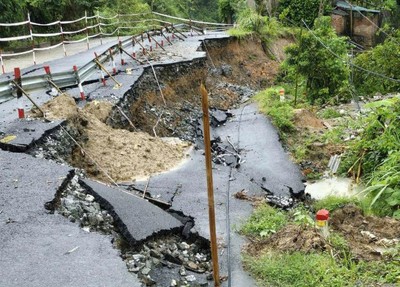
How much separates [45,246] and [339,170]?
718 cm

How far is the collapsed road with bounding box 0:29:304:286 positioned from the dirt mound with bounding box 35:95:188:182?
5 cm

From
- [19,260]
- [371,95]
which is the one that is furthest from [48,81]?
[371,95]

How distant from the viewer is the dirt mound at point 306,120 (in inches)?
494

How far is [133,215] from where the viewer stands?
547 centimetres

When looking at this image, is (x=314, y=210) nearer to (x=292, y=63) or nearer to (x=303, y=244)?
(x=303, y=244)

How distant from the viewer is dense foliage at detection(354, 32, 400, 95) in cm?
1538

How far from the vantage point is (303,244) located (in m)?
5.45

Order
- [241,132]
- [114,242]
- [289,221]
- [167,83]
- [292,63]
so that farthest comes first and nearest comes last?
1. [292,63]
2. [167,83]
3. [241,132]
4. [289,221]
5. [114,242]

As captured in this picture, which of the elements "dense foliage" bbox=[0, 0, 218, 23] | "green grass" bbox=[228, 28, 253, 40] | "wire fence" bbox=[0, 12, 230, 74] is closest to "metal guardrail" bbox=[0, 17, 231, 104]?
"wire fence" bbox=[0, 12, 230, 74]

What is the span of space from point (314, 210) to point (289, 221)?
136 centimetres

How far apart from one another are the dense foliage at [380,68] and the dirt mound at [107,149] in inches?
394

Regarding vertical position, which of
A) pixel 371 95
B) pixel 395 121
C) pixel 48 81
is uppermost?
pixel 48 81

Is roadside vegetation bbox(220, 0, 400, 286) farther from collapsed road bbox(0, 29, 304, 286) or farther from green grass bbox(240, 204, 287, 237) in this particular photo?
collapsed road bbox(0, 29, 304, 286)

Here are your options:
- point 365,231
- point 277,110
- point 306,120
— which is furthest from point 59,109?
point 306,120
